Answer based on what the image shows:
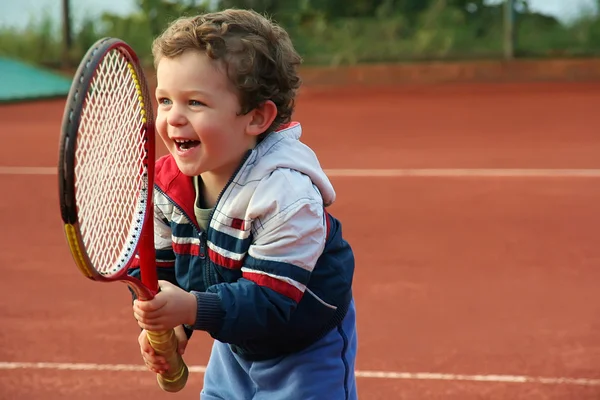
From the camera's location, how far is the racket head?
207 centimetres

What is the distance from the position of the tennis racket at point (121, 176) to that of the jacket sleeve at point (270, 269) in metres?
0.13

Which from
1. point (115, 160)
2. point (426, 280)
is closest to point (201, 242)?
point (115, 160)

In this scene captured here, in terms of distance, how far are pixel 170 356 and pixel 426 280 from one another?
247 cm

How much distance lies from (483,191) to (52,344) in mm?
3324

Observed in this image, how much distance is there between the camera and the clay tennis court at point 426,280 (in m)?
3.54

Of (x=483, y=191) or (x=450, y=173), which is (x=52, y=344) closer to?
(x=483, y=191)

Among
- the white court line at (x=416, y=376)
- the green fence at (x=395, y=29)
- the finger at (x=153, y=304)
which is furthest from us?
the green fence at (x=395, y=29)

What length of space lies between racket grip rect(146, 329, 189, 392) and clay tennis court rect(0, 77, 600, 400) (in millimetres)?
1067

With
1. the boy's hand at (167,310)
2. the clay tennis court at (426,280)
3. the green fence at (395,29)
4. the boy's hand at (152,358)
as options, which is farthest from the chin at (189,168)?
the green fence at (395,29)

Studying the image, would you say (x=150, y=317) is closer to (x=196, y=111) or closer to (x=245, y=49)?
(x=196, y=111)

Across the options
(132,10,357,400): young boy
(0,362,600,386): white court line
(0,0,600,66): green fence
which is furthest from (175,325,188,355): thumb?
(0,0,600,66): green fence

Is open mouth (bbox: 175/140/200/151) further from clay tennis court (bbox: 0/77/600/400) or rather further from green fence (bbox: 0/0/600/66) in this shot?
green fence (bbox: 0/0/600/66)

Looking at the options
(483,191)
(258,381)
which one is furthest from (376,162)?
(258,381)

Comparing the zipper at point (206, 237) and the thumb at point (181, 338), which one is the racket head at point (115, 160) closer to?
the zipper at point (206, 237)
